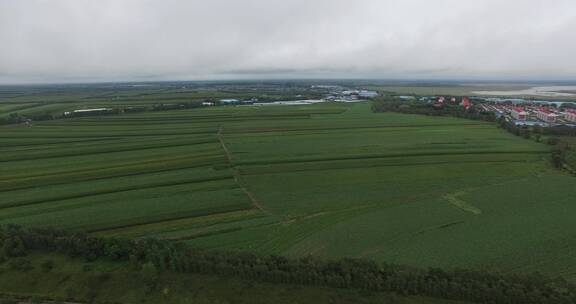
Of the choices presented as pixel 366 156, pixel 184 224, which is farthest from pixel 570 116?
pixel 184 224

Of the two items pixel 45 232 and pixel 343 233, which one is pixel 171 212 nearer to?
pixel 45 232

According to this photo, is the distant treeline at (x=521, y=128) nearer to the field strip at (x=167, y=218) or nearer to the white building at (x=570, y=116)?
the white building at (x=570, y=116)

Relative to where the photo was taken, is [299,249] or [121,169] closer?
[299,249]

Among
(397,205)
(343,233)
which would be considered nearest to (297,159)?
(397,205)

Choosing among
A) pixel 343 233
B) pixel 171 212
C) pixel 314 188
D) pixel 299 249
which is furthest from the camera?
pixel 314 188

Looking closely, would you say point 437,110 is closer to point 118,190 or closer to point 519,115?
point 519,115

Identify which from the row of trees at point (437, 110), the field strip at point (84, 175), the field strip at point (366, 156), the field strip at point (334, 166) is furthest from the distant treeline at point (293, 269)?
the row of trees at point (437, 110)

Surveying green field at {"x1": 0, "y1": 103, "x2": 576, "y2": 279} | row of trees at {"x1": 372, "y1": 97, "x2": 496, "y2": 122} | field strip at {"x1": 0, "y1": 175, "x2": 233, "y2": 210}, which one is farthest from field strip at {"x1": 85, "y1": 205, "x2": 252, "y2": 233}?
row of trees at {"x1": 372, "y1": 97, "x2": 496, "y2": 122}
